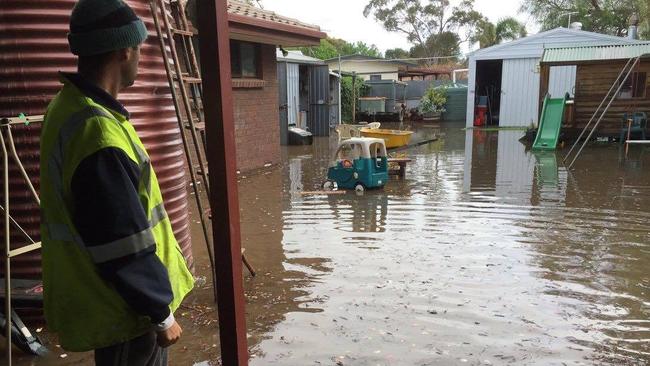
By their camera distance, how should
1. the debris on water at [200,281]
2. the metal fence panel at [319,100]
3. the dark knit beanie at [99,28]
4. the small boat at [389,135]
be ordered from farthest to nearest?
the metal fence panel at [319,100] → the small boat at [389,135] → the debris on water at [200,281] → the dark knit beanie at [99,28]

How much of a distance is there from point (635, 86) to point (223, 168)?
57.7ft

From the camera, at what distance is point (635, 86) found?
1602cm

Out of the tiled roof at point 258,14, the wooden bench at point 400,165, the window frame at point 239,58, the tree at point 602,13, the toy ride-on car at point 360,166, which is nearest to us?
the toy ride-on car at point 360,166

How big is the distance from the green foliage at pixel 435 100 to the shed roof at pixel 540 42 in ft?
14.9

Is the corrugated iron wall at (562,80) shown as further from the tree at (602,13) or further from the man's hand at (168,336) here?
the man's hand at (168,336)

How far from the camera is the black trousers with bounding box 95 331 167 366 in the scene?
1811 mm

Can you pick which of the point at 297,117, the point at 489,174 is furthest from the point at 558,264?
the point at 297,117

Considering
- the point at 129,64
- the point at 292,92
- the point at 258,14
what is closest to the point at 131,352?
the point at 129,64

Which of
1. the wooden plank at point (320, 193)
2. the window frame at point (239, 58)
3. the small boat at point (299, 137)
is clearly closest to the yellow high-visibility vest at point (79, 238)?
the wooden plank at point (320, 193)

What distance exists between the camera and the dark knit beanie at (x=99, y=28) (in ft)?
5.63

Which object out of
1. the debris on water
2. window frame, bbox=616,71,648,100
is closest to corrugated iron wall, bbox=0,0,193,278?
the debris on water

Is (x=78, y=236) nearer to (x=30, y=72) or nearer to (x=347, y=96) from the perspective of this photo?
(x=30, y=72)

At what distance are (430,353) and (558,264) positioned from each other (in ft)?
7.66

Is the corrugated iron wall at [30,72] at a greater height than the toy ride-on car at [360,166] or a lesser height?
greater
